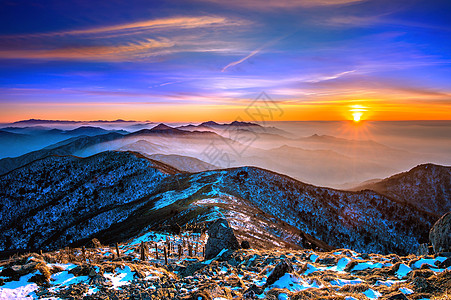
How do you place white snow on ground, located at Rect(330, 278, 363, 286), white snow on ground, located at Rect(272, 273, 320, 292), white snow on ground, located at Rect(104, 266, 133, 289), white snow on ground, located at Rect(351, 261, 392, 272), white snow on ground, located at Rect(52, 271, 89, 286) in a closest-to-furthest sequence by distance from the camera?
1. white snow on ground, located at Rect(52, 271, 89, 286)
2. white snow on ground, located at Rect(272, 273, 320, 292)
3. white snow on ground, located at Rect(104, 266, 133, 289)
4. white snow on ground, located at Rect(330, 278, 363, 286)
5. white snow on ground, located at Rect(351, 261, 392, 272)

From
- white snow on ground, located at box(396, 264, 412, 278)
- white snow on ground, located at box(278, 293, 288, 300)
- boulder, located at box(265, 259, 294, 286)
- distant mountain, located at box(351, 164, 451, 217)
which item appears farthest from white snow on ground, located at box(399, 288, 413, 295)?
distant mountain, located at box(351, 164, 451, 217)

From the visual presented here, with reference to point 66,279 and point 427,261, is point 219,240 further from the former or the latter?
point 427,261

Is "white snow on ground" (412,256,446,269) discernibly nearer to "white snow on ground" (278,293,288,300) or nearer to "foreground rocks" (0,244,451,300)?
"foreground rocks" (0,244,451,300)

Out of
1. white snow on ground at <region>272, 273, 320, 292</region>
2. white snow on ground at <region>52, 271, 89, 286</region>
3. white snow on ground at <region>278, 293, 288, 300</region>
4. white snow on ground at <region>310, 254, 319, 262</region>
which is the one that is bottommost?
white snow on ground at <region>310, 254, 319, 262</region>

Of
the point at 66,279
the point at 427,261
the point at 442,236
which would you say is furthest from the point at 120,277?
the point at 442,236

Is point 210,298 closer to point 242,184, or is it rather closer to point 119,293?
point 119,293

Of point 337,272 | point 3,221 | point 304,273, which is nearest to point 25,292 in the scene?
point 304,273
